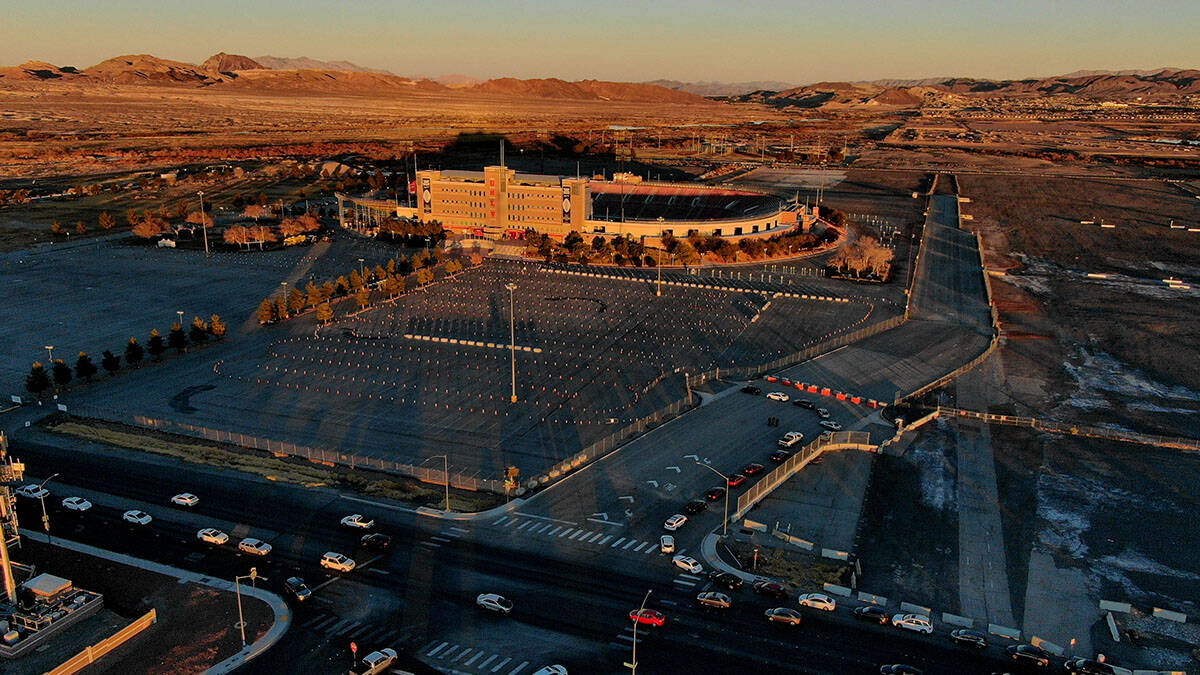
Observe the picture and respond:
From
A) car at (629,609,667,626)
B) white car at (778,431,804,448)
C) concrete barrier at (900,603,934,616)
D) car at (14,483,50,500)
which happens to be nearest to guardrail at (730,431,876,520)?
white car at (778,431,804,448)

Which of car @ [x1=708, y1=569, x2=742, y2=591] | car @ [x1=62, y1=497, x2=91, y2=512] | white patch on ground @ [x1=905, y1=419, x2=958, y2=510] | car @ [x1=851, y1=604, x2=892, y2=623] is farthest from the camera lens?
white patch on ground @ [x1=905, y1=419, x2=958, y2=510]

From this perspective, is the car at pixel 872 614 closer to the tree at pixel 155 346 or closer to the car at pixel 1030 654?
the car at pixel 1030 654

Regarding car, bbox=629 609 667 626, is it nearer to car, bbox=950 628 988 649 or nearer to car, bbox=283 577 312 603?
car, bbox=950 628 988 649

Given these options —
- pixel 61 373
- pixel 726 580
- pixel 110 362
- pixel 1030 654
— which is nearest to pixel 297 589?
pixel 726 580

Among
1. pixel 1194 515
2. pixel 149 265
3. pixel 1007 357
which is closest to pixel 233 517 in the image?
pixel 1194 515

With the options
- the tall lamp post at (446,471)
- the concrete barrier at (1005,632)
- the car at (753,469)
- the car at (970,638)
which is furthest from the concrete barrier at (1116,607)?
the tall lamp post at (446,471)

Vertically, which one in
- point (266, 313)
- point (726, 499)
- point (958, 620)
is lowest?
point (958, 620)

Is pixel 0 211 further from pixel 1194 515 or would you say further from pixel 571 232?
pixel 1194 515

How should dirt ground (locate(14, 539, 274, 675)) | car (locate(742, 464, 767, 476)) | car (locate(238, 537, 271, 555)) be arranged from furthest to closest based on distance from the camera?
car (locate(742, 464, 767, 476)), car (locate(238, 537, 271, 555)), dirt ground (locate(14, 539, 274, 675))

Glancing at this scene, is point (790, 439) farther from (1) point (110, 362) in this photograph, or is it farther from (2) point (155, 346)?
(1) point (110, 362)
